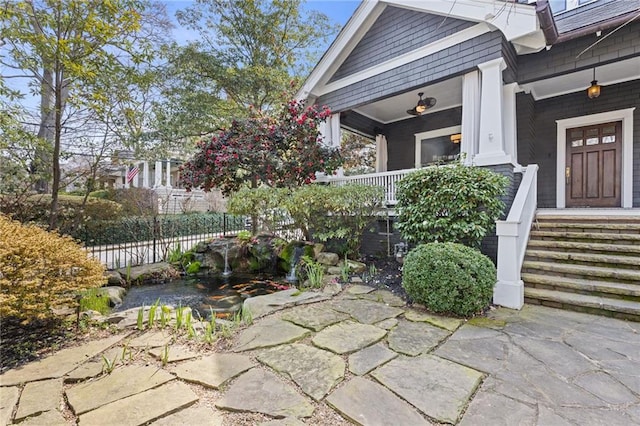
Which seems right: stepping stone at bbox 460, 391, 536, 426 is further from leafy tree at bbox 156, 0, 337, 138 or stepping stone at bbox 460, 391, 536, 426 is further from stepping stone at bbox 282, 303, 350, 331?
leafy tree at bbox 156, 0, 337, 138

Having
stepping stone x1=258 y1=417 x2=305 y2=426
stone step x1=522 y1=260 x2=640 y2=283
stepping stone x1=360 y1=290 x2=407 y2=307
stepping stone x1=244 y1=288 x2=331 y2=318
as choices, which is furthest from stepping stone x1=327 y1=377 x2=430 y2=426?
stone step x1=522 y1=260 x2=640 y2=283

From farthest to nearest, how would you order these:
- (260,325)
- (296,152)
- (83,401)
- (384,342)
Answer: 1. (296,152)
2. (260,325)
3. (384,342)
4. (83,401)

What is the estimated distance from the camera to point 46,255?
2861 mm

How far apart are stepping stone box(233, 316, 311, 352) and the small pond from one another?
1.20 meters

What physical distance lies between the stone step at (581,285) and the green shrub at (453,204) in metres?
0.86

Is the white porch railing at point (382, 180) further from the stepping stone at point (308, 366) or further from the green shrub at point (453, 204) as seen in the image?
the stepping stone at point (308, 366)

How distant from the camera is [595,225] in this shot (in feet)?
15.5

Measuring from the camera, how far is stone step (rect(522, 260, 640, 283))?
378 cm

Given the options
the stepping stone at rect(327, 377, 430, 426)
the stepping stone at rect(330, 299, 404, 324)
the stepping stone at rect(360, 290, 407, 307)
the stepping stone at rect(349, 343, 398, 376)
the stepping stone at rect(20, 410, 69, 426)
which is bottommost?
the stepping stone at rect(20, 410, 69, 426)

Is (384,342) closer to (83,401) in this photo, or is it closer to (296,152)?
(83,401)

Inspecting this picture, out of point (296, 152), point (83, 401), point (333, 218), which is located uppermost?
point (296, 152)

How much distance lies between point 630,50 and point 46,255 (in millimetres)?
8447

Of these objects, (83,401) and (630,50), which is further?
(630,50)

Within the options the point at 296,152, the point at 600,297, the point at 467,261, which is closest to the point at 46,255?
the point at 467,261
